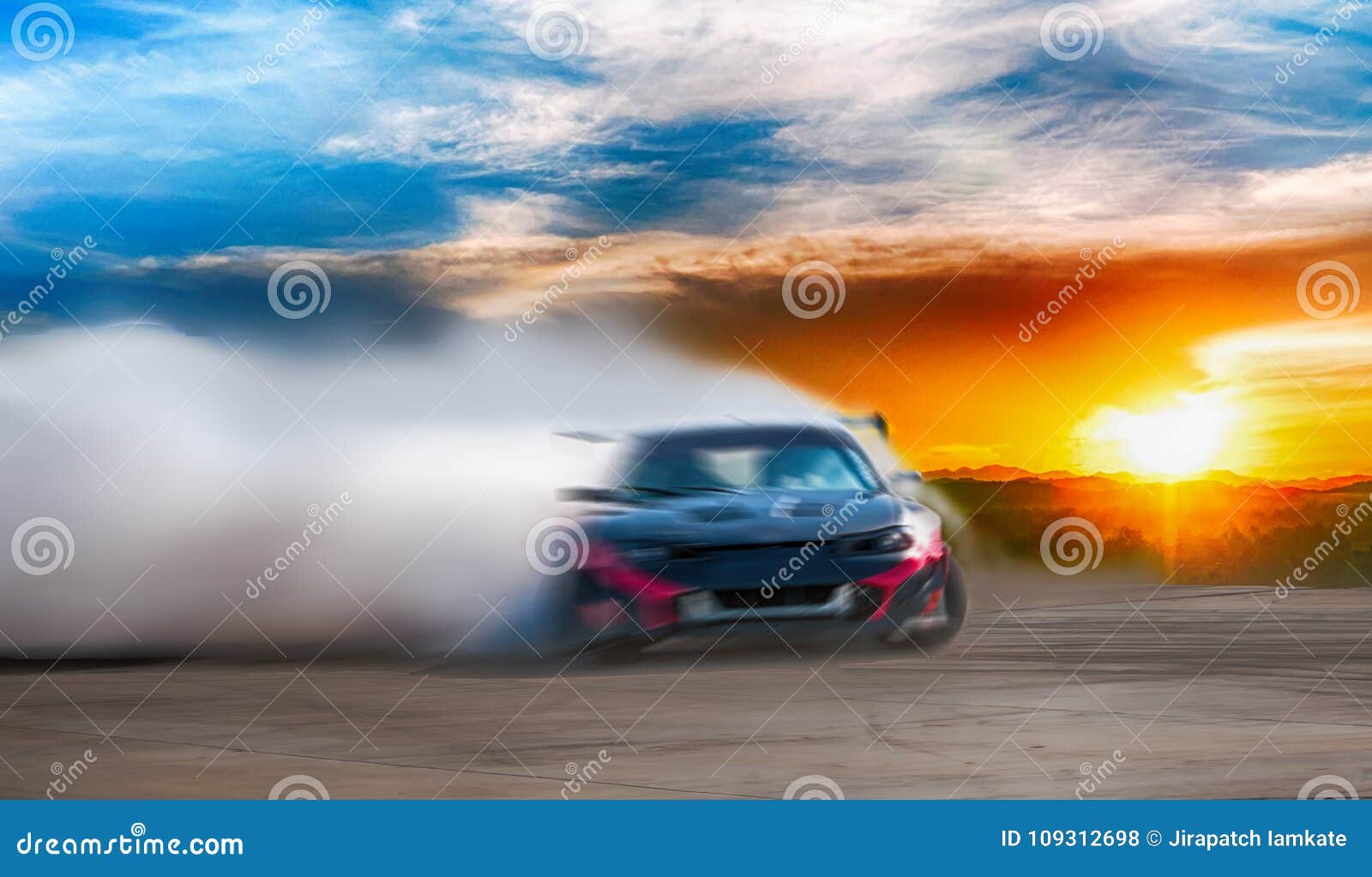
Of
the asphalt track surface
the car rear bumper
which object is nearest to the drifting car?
the car rear bumper

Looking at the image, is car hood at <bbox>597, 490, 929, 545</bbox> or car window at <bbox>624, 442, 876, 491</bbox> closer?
car hood at <bbox>597, 490, 929, 545</bbox>

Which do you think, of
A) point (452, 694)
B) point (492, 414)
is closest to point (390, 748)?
point (452, 694)

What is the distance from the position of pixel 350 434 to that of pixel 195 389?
168cm

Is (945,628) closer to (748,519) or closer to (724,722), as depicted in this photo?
(748,519)

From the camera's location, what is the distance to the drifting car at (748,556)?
8.63 metres

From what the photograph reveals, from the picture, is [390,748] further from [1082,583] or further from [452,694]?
[1082,583]

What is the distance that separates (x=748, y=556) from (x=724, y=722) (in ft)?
5.49

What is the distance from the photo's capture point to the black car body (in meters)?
8.63

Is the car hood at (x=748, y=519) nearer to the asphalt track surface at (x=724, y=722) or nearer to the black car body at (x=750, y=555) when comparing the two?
the black car body at (x=750, y=555)

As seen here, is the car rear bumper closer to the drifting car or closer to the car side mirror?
the drifting car

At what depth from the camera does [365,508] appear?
12398 millimetres

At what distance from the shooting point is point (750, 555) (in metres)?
8.70

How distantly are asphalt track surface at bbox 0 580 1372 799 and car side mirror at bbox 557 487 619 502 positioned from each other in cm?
99

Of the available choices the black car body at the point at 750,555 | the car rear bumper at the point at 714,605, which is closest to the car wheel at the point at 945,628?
the black car body at the point at 750,555
